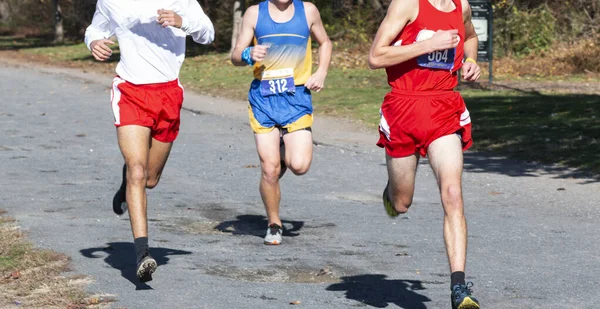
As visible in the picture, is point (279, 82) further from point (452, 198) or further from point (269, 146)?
point (452, 198)

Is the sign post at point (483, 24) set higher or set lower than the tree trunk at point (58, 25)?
higher

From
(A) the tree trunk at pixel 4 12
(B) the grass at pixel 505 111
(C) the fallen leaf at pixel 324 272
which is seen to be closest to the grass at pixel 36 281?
(C) the fallen leaf at pixel 324 272

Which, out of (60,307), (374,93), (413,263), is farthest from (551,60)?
(60,307)

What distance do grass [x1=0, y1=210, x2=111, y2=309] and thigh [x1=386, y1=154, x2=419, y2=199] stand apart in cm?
174

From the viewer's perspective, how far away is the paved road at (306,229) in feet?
21.8

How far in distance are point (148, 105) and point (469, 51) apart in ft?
6.54

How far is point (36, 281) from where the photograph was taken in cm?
675

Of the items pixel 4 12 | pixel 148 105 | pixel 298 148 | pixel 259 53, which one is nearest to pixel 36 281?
pixel 148 105

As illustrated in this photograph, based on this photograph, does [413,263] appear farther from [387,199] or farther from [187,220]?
[187,220]

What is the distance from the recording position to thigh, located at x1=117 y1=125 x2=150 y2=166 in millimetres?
6934

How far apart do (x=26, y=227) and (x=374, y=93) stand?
13708 mm

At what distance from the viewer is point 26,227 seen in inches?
342

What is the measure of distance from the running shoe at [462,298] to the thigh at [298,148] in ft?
9.76

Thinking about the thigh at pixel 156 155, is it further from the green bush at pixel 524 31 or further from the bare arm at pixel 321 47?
the green bush at pixel 524 31
